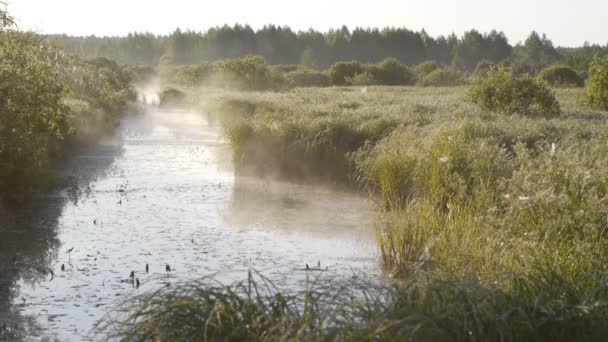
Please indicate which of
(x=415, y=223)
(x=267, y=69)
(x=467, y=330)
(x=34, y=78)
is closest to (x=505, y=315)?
(x=467, y=330)

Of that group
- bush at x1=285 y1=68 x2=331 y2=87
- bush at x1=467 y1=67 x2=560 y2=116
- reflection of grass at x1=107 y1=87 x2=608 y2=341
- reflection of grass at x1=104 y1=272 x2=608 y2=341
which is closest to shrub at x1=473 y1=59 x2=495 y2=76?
bush at x1=467 y1=67 x2=560 y2=116

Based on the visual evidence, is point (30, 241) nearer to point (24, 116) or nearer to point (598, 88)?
→ point (24, 116)

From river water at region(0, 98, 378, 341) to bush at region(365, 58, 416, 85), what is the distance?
130ft

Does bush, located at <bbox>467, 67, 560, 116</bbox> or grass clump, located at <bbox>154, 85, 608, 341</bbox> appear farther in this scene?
bush, located at <bbox>467, 67, 560, 116</bbox>

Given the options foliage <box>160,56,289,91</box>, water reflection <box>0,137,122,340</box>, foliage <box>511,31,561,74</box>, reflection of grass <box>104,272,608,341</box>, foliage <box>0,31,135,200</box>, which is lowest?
water reflection <box>0,137,122,340</box>

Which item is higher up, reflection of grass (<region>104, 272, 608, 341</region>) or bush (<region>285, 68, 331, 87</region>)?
bush (<region>285, 68, 331, 87</region>)

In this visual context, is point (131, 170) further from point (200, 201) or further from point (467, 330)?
point (467, 330)

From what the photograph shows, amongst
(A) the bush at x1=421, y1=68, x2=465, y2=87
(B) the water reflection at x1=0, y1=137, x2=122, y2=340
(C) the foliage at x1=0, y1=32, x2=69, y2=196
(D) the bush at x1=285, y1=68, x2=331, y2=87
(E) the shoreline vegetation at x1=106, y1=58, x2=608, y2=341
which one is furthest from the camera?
(D) the bush at x1=285, y1=68, x2=331, y2=87

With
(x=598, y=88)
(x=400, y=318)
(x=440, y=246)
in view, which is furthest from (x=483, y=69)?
(x=400, y=318)

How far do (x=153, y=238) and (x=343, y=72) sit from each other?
46.7 metres

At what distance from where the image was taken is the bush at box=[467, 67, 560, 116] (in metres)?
20.8

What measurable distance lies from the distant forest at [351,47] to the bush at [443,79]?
170ft

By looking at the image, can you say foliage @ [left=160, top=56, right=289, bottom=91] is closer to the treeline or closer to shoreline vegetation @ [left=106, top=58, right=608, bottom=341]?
shoreline vegetation @ [left=106, top=58, right=608, bottom=341]

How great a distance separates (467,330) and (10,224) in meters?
8.85
